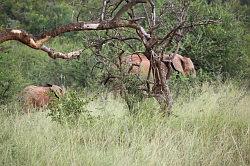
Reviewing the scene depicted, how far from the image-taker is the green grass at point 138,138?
4445 millimetres

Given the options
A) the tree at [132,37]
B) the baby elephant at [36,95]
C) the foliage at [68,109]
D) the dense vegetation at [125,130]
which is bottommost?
the baby elephant at [36,95]

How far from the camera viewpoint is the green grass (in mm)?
4445

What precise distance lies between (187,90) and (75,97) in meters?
2.78

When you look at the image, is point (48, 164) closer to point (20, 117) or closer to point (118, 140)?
point (118, 140)

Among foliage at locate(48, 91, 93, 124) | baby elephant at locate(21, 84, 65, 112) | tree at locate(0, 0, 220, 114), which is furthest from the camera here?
baby elephant at locate(21, 84, 65, 112)

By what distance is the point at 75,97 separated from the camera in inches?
241

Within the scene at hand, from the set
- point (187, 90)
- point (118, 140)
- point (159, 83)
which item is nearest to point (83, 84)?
point (187, 90)

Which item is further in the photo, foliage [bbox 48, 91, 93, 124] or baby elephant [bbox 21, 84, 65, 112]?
baby elephant [bbox 21, 84, 65, 112]

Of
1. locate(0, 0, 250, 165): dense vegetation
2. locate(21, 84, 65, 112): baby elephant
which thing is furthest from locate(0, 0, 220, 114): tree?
locate(21, 84, 65, 112): baby elephant

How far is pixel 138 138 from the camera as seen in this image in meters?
5.22

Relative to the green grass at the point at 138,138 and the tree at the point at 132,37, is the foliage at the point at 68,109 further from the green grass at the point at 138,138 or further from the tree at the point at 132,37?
the tree at the point at 132,37

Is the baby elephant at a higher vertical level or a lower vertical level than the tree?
lower

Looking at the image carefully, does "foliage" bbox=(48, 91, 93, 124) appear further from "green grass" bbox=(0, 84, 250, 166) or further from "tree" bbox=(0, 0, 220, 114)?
"tree" bbox=(0, 0, 220, 114)

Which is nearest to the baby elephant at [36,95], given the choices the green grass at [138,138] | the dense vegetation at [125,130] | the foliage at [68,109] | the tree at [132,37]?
the dense vegetation at [125,130]
